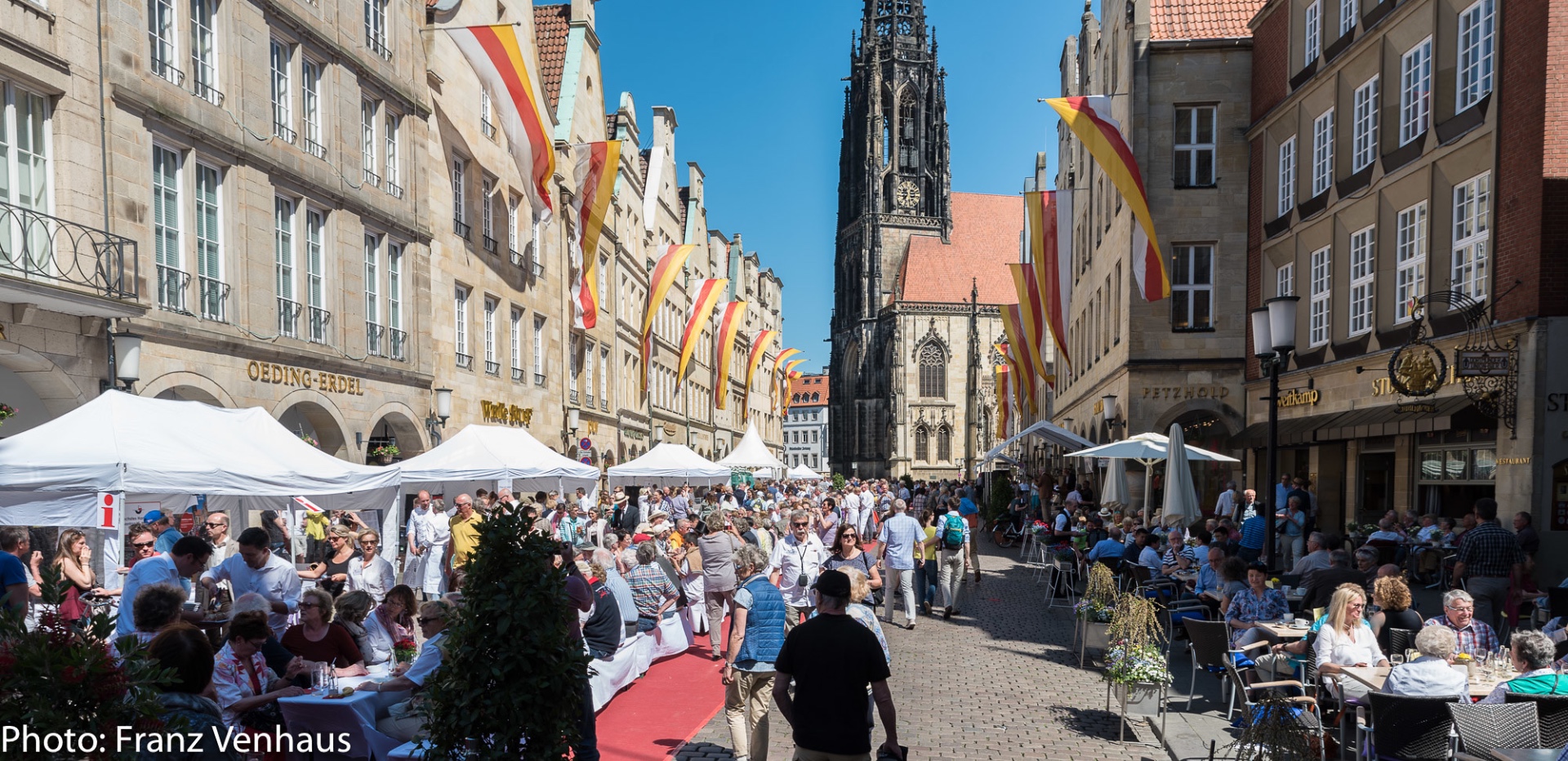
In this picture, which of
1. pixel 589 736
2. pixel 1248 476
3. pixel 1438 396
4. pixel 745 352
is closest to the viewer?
pixel 589 736

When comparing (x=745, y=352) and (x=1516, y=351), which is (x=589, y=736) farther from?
(x=745, y=352)

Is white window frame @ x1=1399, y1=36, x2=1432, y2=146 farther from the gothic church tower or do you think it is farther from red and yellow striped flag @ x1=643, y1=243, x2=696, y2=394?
the gothic church tower

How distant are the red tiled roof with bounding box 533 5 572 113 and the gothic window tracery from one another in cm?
5520

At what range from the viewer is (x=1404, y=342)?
1562 cm

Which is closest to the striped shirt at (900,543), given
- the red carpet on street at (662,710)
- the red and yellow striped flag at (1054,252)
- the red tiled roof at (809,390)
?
the red carpet on street at (662,710)

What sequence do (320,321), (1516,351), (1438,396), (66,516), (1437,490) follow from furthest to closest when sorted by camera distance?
(320,321) < (1437,490) < (1438,396) < (1516,351) < (66,516)

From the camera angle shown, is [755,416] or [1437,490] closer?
[1437,490]

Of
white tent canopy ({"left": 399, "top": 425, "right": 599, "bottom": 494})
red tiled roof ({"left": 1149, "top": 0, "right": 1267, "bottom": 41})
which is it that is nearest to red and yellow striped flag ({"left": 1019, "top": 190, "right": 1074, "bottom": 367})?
red tiled roof ({"left": 1149, "top": 0, "right": 1267, "bottom": 41})

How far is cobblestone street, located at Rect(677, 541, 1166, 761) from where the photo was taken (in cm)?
807

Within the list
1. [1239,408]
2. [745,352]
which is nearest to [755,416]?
[745,352]

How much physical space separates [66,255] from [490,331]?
39.7 ft

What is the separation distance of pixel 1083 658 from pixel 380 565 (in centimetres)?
804

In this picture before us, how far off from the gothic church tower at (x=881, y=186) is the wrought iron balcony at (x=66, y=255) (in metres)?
74.4

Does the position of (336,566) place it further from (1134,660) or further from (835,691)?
(1134,660)
